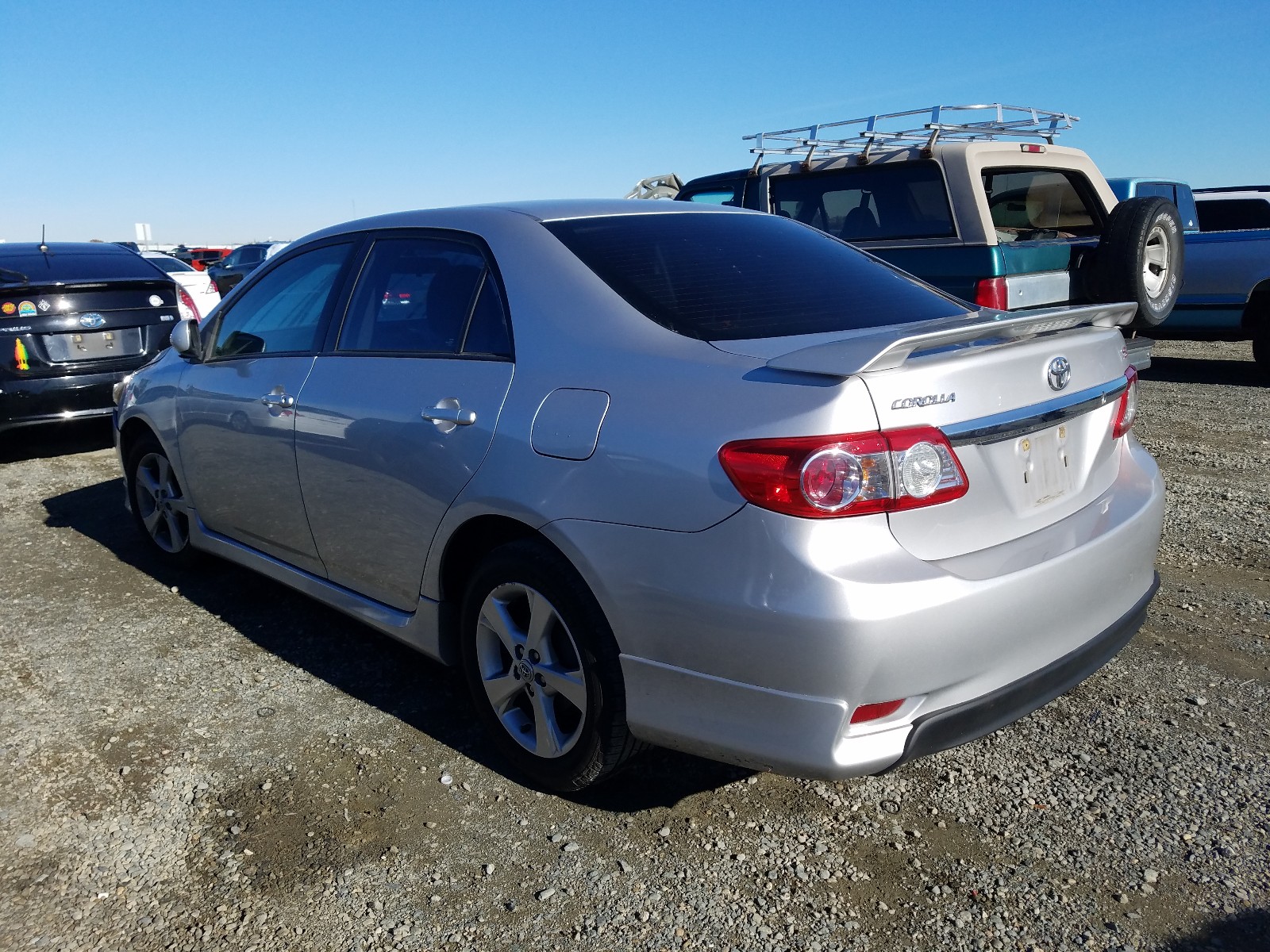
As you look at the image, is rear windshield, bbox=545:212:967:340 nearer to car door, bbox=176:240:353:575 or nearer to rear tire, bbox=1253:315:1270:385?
car door, bbox=176:240:353:575

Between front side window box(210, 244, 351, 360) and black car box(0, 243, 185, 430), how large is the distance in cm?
335

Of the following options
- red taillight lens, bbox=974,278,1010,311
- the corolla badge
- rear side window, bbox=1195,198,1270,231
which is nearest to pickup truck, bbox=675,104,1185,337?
red taillight lens, bbox=974,278,1010,311

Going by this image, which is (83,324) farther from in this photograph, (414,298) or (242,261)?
(242,261)

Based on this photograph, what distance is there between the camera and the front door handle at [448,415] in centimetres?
286

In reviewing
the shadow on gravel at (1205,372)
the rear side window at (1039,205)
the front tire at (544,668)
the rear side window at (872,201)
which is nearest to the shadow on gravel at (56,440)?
the rear side window at (872,201)

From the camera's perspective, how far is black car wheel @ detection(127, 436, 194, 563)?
15.4 feet

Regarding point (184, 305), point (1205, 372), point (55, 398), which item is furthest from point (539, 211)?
point (1205, 372)

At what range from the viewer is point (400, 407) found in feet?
10.2

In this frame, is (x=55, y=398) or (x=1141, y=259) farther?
(x=55, y=398)

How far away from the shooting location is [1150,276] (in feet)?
23.2

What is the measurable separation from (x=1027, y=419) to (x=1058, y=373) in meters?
0.20

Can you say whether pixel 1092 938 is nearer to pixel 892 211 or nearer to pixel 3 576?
pixel 3 576

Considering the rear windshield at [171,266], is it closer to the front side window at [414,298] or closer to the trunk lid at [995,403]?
the front side window at [414,298]

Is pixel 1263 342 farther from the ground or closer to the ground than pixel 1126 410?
closer to the ground
